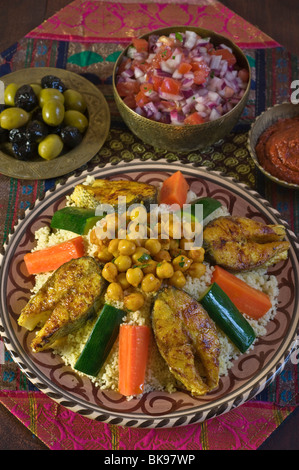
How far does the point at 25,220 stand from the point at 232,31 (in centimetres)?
331

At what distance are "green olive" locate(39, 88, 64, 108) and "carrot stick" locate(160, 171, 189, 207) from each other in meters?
1.44

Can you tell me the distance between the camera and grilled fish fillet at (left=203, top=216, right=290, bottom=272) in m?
3.60

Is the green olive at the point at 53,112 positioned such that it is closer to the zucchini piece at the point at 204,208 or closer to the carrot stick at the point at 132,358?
the zucchini piece at the point at 204,208

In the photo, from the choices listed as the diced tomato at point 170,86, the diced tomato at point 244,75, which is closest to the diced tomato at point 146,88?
the diced tomato at point 170,86

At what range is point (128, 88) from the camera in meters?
4.70

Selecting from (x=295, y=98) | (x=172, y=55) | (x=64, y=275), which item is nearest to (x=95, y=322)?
(x=64, y=275)

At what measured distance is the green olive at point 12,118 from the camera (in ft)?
15.4

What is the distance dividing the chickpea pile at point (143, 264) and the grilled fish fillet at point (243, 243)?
154mm

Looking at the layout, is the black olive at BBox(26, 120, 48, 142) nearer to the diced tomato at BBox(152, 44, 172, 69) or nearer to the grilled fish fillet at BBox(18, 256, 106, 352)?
the diced tomato at BBox(152, 44, 172, 69)

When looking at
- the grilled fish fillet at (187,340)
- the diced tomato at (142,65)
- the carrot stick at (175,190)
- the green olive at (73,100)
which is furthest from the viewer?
the green olive at (73,100)

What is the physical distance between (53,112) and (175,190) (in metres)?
1.47

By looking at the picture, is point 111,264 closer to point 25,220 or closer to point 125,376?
point 125,376

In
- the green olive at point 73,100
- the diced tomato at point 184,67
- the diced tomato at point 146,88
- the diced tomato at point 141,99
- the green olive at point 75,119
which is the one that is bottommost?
the green olive at point 75,119

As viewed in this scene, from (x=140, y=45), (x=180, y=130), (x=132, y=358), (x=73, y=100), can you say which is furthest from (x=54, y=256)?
(x=140, y=45)
